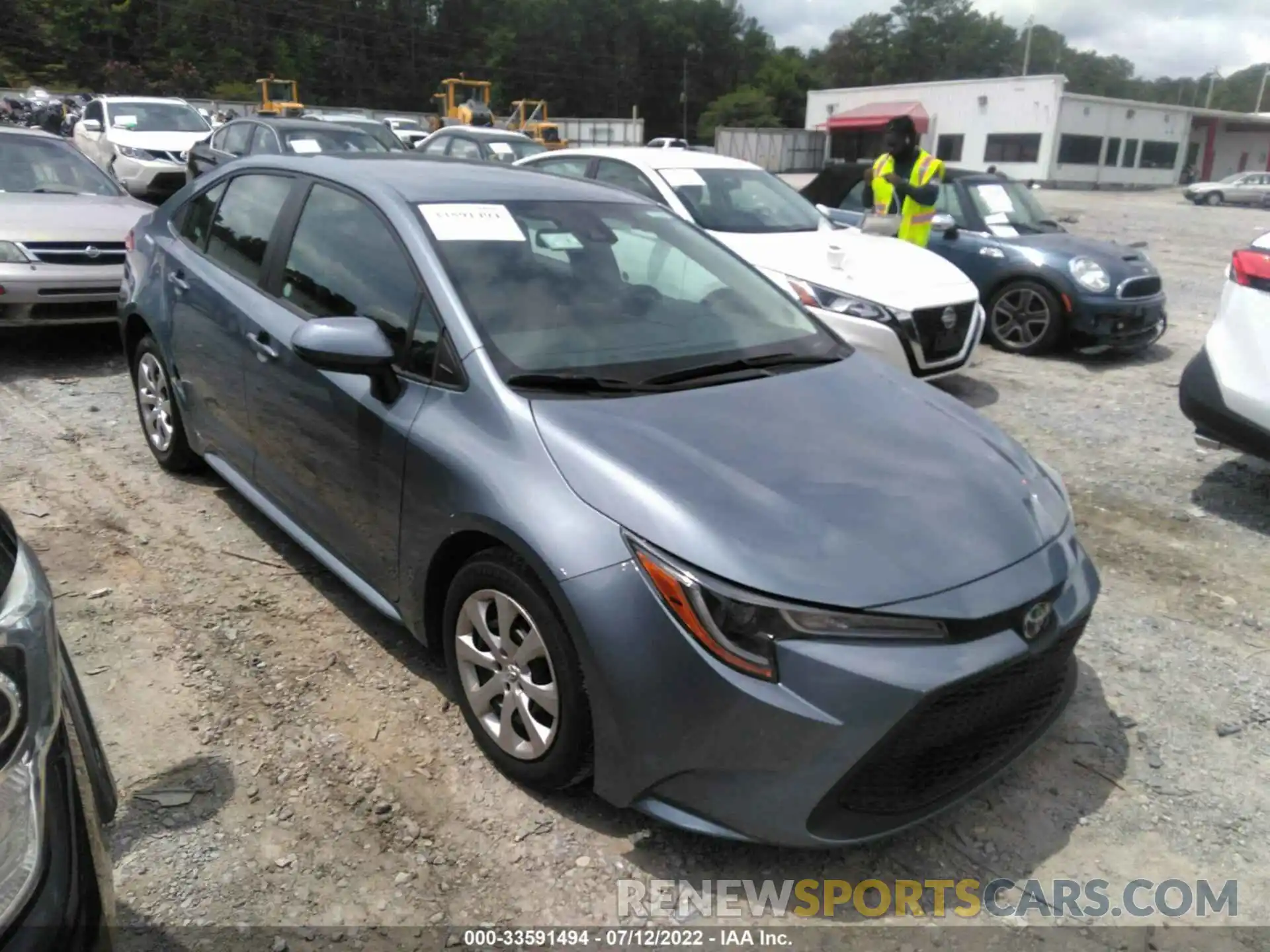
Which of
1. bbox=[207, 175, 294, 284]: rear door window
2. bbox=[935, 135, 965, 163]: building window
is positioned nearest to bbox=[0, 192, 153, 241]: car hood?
bbox=[207, 175, 294, 284]: rear door window

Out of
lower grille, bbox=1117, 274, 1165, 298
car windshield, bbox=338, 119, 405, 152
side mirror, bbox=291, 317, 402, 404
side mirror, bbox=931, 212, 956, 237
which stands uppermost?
car windshield, bbox=338, 119, 405, 152

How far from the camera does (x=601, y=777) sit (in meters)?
2.44

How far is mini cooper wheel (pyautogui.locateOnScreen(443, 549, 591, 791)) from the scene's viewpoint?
2.45 m

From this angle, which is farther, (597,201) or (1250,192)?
(1250,192)

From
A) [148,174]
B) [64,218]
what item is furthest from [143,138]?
[64,218]

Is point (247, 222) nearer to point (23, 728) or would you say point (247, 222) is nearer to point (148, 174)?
point (23, 728)

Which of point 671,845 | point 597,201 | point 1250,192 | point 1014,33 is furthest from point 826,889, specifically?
point 1014,33

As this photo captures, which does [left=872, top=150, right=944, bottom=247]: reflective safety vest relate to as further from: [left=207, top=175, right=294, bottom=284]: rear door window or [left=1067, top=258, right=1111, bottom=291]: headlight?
[left=207, top=175, right=294, bottom=284]: rear door window

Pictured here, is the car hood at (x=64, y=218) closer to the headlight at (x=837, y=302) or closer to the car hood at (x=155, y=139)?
the headlight at (x=837, y=302)

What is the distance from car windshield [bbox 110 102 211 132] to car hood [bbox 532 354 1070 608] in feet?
49.9

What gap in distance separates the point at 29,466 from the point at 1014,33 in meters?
111

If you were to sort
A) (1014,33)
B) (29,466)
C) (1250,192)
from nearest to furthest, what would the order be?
(29,466)
(1250,192)
(1014,33)

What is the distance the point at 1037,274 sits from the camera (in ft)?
26.2

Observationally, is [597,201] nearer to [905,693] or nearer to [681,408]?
[681,408]
